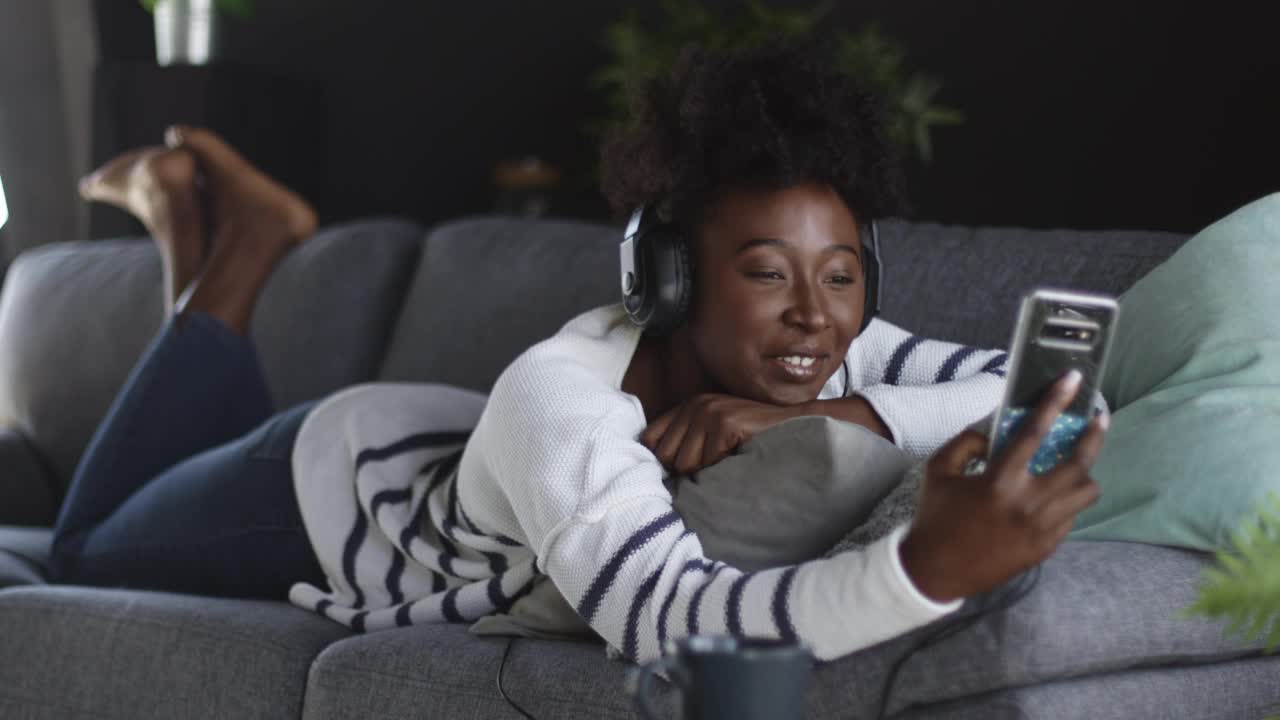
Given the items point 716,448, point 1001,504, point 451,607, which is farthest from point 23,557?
point 1001,504

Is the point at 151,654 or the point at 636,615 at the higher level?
the point at 636,615

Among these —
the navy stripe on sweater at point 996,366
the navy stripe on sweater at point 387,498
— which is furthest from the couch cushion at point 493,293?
the navy stripe on sweater at point 996,366

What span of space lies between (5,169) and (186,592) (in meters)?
2.96

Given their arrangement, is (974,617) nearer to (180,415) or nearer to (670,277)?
(670,277)

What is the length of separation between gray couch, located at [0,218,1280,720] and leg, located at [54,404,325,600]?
7cm

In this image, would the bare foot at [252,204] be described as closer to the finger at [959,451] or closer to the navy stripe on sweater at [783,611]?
the navy stripe on sweater at [783,611]

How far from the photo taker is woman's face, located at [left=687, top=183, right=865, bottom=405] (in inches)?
50.6

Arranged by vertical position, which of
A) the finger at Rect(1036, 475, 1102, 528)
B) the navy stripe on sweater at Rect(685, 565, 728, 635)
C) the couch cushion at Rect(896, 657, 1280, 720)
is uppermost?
the finger at Rect(1036, 475, 1102, 528)

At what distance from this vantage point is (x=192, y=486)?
1890mm

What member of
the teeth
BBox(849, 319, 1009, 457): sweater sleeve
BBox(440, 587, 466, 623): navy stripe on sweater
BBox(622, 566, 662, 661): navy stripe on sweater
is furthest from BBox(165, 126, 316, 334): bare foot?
BBox(622, 566, 662, 661): navy stripe on sweater

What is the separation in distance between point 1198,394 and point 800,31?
249 centimetres

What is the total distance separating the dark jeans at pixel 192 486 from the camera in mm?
1791

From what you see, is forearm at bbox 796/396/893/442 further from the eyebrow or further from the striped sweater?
the eyebrow

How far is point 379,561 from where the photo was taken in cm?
166
